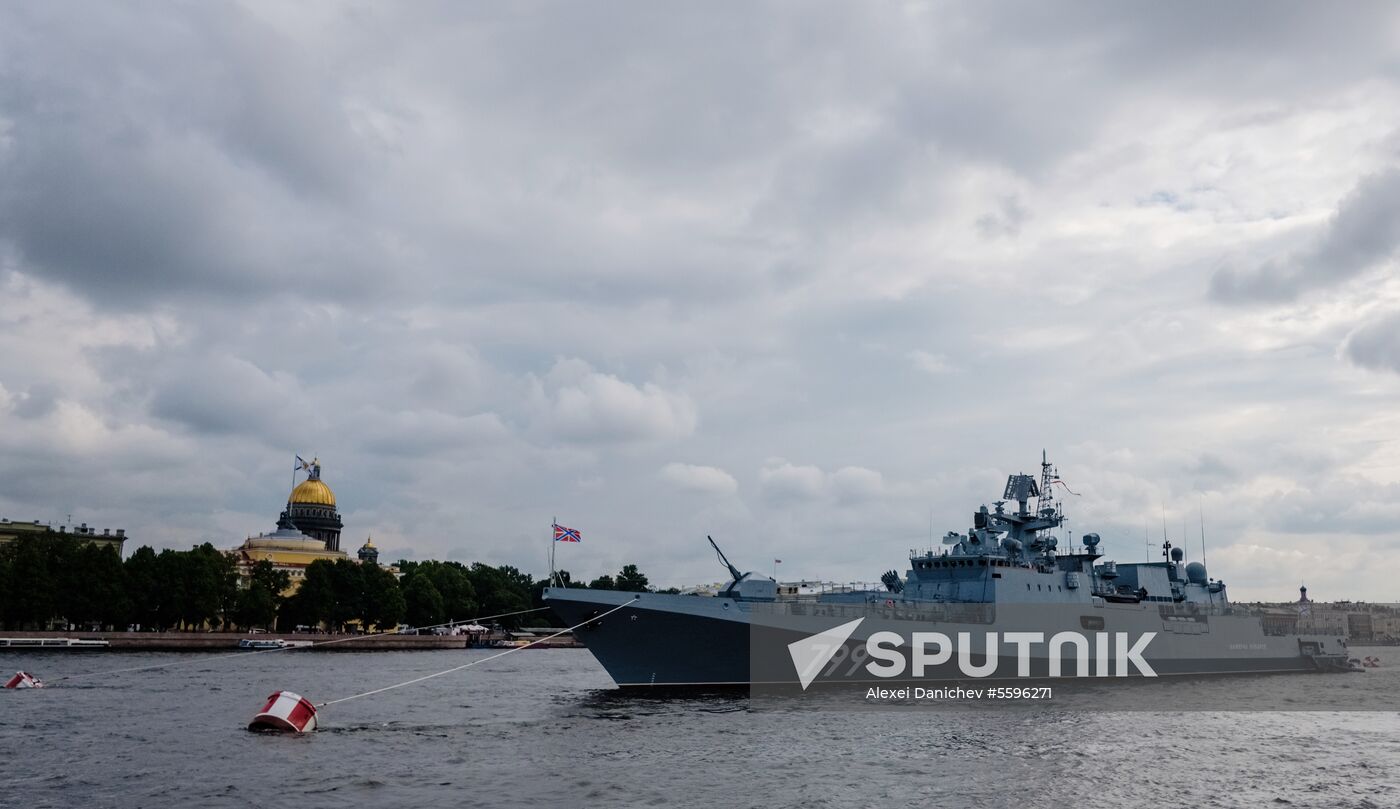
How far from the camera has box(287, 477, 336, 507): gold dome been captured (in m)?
137

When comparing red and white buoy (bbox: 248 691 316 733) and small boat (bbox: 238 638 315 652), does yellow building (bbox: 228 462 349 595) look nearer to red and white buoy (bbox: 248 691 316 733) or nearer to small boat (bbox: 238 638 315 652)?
small boat (bbox: 238 638 315 652)

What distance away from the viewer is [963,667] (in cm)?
4534

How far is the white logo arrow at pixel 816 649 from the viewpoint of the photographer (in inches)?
1623

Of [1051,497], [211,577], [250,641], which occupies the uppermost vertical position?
[1051,497]

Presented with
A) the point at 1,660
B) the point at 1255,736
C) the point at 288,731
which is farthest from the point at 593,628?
the point at 1,660

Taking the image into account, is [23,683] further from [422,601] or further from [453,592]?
[453,592]

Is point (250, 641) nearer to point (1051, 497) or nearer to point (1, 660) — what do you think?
point (1, 660)

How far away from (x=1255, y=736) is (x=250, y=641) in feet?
264

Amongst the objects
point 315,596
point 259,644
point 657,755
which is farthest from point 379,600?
point 657,755

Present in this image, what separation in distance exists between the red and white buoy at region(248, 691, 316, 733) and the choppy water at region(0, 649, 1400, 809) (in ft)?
3.02

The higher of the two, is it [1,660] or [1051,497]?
[1051,497]

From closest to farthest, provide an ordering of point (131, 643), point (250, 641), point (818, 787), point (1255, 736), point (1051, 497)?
1. point (818, 787)
2. point (1255, 736)
3. point (1051, 497)
4. point (131, 643)
5. point (250, 641)

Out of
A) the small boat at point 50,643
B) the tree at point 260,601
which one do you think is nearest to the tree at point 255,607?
the tree at point 260,601

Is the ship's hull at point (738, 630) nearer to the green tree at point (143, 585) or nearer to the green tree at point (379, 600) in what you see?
the green tree at point (143, 585)
